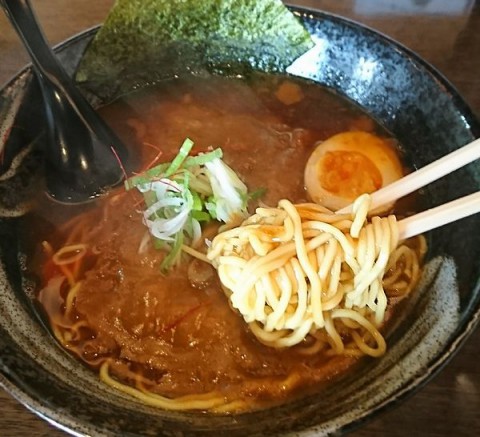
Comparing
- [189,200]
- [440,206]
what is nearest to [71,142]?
[189,200]

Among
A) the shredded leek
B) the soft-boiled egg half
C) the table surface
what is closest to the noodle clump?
the shredded leek

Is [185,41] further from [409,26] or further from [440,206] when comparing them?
[440,206]

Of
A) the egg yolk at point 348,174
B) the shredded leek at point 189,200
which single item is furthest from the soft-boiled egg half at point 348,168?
the shredded leek at point 189,200

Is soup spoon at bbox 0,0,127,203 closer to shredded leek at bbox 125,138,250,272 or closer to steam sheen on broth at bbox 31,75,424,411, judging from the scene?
steam sheen on broth at bbox 31,75,424,411

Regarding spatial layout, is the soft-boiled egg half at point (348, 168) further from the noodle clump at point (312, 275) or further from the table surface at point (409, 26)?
the table surface at point (409, 26)

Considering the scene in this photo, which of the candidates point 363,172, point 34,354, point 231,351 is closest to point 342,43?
point 363,172

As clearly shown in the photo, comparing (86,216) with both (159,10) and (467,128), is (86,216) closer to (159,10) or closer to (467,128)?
(159,10)
